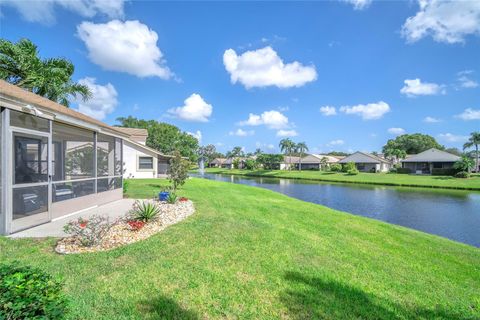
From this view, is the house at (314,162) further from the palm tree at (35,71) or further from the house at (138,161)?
the palm tree at (35,71)

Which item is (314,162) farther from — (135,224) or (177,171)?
(135,224)

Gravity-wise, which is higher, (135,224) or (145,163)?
(145,163)

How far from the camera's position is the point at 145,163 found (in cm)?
2578

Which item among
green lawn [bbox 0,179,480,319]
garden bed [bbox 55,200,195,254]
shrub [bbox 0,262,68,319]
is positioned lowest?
green lawn [bbox 0,179,480,319]

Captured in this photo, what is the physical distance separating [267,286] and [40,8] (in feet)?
49.3

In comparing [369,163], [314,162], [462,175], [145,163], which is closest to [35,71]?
[145,163]

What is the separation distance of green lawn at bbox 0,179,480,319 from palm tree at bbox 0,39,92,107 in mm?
13844

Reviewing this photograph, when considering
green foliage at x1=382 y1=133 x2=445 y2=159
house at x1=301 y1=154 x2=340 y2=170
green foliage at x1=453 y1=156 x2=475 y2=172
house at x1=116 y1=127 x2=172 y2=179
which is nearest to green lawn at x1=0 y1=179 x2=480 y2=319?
house at x1=116 y1=127 x2=172 y2=179

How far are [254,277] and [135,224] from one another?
385 cm

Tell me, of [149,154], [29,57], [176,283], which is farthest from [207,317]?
[149,154]

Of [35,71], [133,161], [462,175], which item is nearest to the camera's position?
[35,71]

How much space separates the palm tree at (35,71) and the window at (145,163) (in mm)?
8566

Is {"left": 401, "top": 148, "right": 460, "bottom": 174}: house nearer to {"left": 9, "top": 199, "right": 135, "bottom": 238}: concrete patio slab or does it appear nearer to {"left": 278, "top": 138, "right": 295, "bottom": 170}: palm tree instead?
{"left": 278, "top": 138, "right": 295, "bottom": 170}: palm tree

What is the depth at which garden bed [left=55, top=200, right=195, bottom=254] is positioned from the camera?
545 cm
